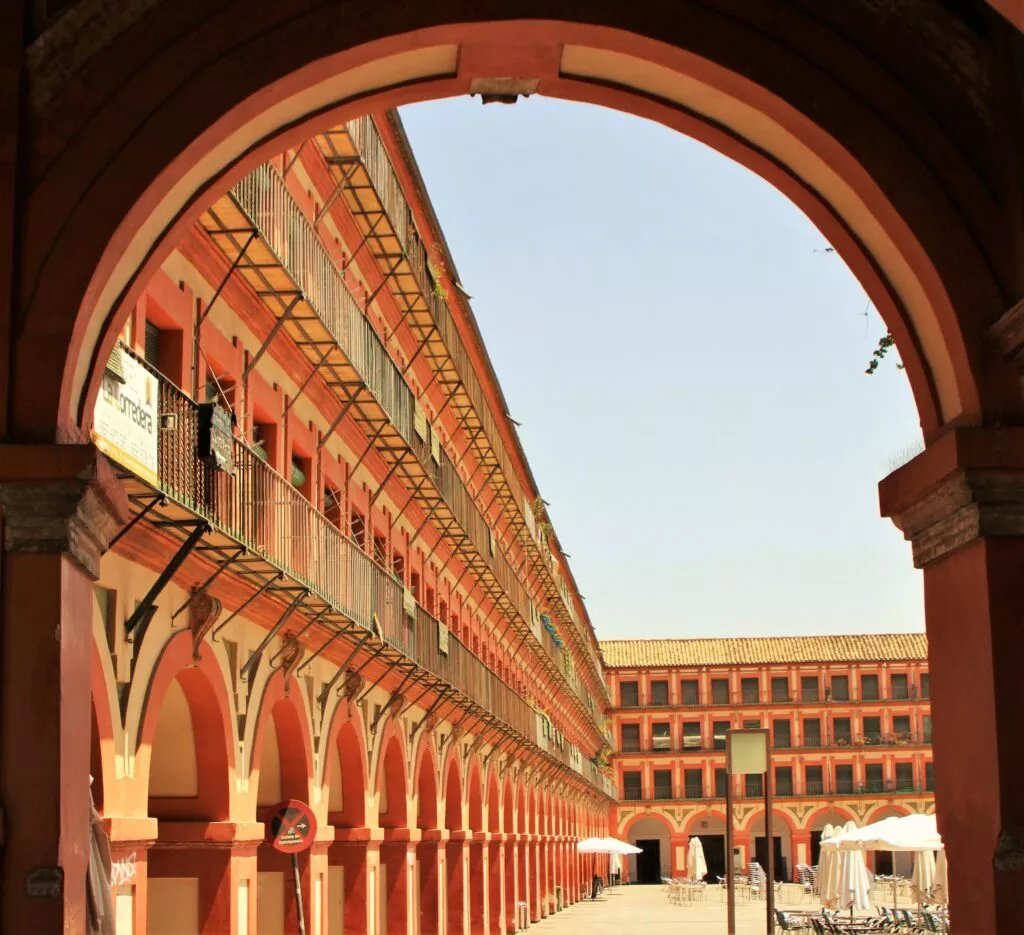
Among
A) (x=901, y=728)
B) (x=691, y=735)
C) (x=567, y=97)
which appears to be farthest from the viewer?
(x=691, y=735)

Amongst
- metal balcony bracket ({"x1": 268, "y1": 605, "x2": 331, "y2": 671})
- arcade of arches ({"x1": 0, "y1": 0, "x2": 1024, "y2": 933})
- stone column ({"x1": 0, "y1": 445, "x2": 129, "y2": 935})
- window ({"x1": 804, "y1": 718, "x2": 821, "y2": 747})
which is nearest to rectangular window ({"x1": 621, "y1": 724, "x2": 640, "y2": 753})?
window ({"x1": 804, "y1": 718, "x2": 821, "y2": 747})

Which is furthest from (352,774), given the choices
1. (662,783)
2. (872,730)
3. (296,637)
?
(872,730)

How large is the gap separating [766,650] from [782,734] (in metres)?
6.48

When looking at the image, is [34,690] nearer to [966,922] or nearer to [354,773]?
[966,922]

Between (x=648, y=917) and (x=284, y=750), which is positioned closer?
(x=284, y=750)

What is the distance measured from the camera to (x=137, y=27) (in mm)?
8000

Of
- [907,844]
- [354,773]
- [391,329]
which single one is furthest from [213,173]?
[907,844]

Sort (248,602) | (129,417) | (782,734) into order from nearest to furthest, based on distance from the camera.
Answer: (129,417) < (248,602) < (782,734)

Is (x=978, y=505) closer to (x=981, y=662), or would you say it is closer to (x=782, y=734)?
(x=981, y=662)

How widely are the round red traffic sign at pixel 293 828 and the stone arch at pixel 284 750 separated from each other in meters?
0.83

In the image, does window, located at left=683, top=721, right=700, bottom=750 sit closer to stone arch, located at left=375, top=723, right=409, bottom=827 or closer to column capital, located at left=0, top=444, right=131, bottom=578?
stone arch, located at left=375, top=723, right=409, bottom=827

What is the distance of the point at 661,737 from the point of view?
→ 9194 centimetres

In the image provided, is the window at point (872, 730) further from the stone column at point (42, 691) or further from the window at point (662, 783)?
the stone column at point (42, 691)

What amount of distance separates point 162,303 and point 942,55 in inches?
300
